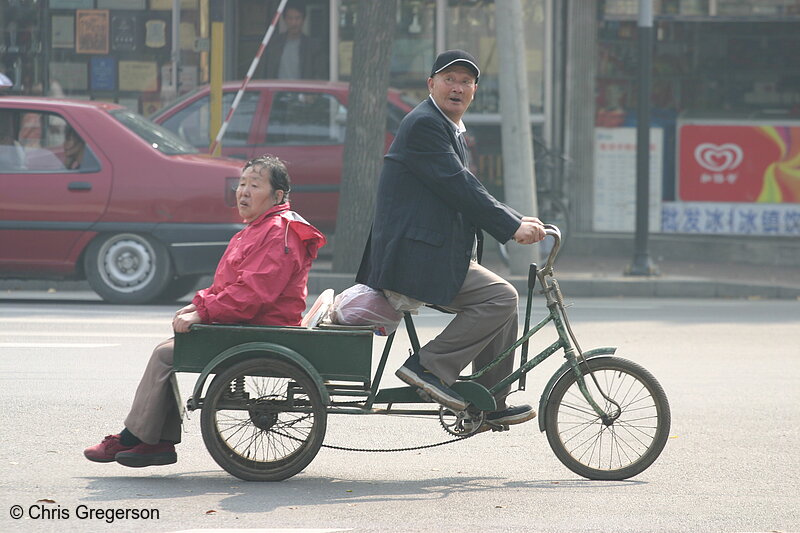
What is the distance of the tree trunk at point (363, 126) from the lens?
13.5 m

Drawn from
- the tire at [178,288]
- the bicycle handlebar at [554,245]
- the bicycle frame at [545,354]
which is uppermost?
the bicycle handlebar at [554,245]

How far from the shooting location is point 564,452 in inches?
226

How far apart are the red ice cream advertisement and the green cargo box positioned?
1209cm

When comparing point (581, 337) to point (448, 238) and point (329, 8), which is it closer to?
point (448, 238)

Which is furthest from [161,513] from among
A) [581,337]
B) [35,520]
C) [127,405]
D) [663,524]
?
[581,337]

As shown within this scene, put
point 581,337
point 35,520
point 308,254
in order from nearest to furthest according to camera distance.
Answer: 1. point 35,520
2. point 308,254
3. point 581,337

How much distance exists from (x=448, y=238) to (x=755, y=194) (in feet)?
39.5

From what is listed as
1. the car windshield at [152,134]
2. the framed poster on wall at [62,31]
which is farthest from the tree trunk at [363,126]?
the framed poster on wall at [62,31]

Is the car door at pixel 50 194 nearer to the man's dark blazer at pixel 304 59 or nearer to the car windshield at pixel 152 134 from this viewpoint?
the car windshield at pixel 152 134

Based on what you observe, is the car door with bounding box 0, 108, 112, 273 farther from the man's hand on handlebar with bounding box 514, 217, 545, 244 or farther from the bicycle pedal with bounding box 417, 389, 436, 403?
the man's hand on handlebar with bounding box 514, 217, 545, 244

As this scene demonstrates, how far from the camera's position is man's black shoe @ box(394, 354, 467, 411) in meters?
5.54

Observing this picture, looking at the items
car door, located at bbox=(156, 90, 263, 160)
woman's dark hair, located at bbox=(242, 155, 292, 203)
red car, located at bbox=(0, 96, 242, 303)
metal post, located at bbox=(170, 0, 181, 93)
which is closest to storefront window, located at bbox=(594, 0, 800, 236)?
car door, located at bbox=(156, 90, 263, 160)

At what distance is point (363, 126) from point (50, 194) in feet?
11.5

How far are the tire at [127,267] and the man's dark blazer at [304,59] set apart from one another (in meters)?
6.48
